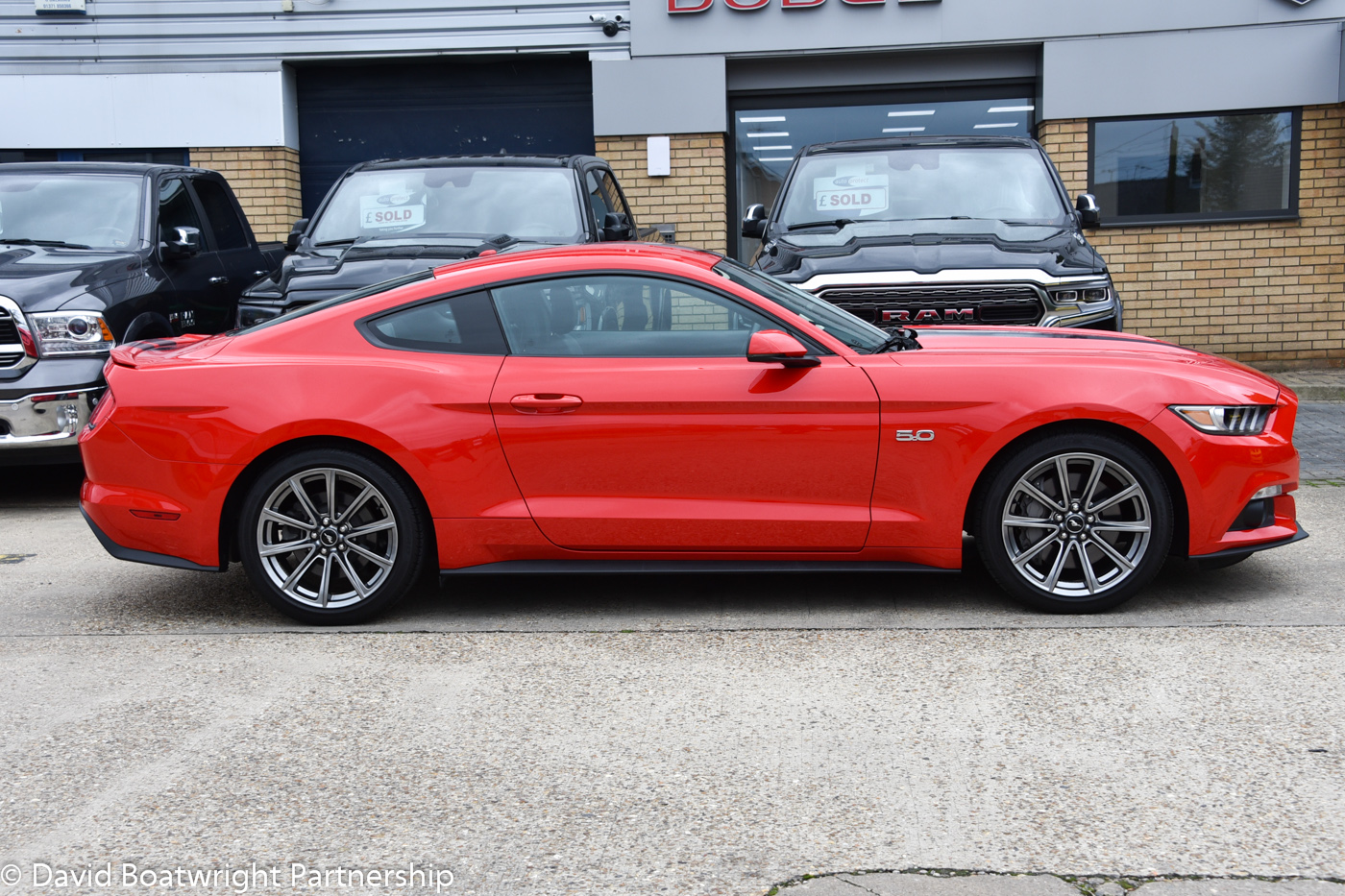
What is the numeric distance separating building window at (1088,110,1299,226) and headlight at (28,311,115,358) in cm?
897

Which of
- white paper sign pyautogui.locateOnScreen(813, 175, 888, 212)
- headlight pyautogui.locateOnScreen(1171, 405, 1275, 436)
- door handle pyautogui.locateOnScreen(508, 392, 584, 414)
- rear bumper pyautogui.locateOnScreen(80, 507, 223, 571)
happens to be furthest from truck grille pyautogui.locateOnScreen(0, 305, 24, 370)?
headlight pyautogui.locateOnScreen(1171, 405, 1275, 436)

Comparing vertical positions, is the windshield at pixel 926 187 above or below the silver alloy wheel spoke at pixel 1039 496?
above

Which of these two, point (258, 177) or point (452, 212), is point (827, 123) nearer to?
point (452, 212)

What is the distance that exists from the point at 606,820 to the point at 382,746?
86 cm

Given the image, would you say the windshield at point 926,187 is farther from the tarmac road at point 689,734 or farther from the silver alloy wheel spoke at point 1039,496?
the silver alloy wheel spoke at point 1039,496

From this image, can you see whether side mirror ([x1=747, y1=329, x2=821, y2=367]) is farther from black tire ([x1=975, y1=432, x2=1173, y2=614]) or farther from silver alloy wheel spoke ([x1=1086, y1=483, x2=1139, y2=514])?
silver alloy wheel spoke ([x1=1086, y1=483, x2=1139, y2=514])

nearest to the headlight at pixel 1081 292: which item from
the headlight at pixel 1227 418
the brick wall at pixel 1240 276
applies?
the headlight at pixel 1227 418

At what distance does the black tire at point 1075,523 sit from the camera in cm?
471

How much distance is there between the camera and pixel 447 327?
4984mm

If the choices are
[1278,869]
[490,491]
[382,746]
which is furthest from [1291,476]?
[382,746]

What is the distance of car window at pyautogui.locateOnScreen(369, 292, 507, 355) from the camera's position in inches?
195

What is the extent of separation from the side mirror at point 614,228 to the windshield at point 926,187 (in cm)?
107

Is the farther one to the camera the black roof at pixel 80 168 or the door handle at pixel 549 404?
the black roof at pixel 80 168

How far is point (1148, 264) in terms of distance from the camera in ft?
39.7
